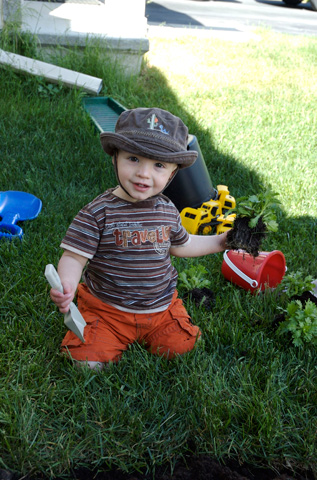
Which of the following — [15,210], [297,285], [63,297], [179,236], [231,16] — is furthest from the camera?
[231,16]

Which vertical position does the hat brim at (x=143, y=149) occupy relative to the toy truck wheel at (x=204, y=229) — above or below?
above

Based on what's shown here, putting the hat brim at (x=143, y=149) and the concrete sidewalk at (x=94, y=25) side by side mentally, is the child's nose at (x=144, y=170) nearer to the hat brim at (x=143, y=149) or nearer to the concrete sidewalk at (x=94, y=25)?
the hat brim at (x=143, y=149)

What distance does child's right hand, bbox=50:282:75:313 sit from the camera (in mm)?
1770

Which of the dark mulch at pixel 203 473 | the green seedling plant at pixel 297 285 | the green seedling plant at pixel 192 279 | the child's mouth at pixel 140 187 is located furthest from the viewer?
the green seedling plant at pixel 192 279

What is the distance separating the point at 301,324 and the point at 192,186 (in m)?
1.41

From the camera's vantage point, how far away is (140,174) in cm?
192

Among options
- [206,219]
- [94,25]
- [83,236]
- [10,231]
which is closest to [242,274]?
[206,219]

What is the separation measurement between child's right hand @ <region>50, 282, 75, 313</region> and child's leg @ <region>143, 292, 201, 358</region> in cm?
50

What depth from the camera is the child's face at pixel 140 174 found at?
1.92 meters

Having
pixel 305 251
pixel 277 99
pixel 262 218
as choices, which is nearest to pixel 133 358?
pixel 262 218

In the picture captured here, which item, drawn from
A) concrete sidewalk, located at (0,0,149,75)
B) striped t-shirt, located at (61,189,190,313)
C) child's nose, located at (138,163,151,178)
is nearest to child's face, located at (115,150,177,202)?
child's nose, located at (138,163,151,178)

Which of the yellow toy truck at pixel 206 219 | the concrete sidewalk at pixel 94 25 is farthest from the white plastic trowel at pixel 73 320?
the concrete sidewalk at pixel 94 25

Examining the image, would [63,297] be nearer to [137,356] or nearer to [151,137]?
[137,356]

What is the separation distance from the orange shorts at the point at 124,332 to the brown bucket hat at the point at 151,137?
0.68 metres
